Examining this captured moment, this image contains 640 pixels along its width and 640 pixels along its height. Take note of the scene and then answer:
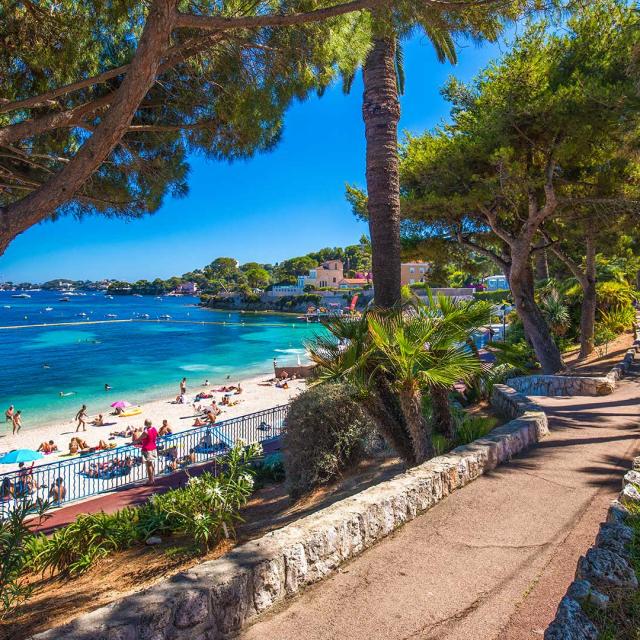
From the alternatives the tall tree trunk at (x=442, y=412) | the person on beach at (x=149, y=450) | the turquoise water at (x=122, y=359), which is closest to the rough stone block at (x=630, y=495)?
the tall tree trunk at (x=442, y=412)

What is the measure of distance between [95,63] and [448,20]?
5.06 meters

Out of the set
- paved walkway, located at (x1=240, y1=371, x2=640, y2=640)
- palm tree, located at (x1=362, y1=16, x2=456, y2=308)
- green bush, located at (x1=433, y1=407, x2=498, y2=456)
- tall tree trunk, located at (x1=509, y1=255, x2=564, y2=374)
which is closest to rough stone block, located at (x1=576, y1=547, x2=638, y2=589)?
paved walkway, located at (x1=240, y1=371, x2=640, y2=640)

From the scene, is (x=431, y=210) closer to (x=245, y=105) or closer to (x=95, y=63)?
(x=245, y=105)

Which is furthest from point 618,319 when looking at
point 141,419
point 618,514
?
point 141,419

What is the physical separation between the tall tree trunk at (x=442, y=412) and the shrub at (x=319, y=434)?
111 centimetres

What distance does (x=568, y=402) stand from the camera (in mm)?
10000

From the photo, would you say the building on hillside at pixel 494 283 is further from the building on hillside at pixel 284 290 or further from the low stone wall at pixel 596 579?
the low stone wall at pixel 596 579

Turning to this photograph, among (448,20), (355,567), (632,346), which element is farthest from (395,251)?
(632,346)

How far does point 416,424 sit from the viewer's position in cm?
564

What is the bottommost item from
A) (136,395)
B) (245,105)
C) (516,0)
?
(136,395)

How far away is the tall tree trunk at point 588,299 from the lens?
1552 cm

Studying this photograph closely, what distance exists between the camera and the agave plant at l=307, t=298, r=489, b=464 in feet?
17.4

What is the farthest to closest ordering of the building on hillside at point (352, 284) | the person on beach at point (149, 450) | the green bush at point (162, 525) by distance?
the building on hillside at point (352, 284), the person on beach at point (149, 450), the green bush at point (162, 525)

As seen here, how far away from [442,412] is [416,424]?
1276 mm
